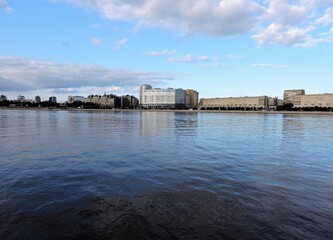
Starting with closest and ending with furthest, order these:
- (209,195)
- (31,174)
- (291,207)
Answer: (291,207)
(209,195)
(31,174)

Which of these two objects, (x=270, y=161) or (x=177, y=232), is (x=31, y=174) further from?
(x=270, y=161)

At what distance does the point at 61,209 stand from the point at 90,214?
101cm

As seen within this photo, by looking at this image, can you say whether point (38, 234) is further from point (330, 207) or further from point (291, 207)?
point (330, 207)

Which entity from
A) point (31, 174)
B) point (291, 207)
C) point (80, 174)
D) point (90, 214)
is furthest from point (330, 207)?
point (31, 174)

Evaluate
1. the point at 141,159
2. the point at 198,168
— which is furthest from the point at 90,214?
the point at 141,159

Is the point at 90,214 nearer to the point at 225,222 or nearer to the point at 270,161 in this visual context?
the point at 225,222

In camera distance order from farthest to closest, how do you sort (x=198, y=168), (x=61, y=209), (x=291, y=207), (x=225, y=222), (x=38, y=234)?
1. (x=198, y=168)
2. (x=291, y=207)
3. (x=61, y=209)
4. (x=225, y=222)
5. (x=38, y=234)

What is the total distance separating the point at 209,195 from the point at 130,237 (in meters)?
3.91

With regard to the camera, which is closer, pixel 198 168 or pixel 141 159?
pixel 198 168

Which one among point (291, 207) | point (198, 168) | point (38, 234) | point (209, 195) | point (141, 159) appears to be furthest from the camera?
point (141, 159)

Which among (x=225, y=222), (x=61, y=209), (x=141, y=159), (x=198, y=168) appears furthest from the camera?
(x=141, y=159)

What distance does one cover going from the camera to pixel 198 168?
47.5 ft

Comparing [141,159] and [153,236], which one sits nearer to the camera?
[153,236]

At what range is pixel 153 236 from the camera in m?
6.98
